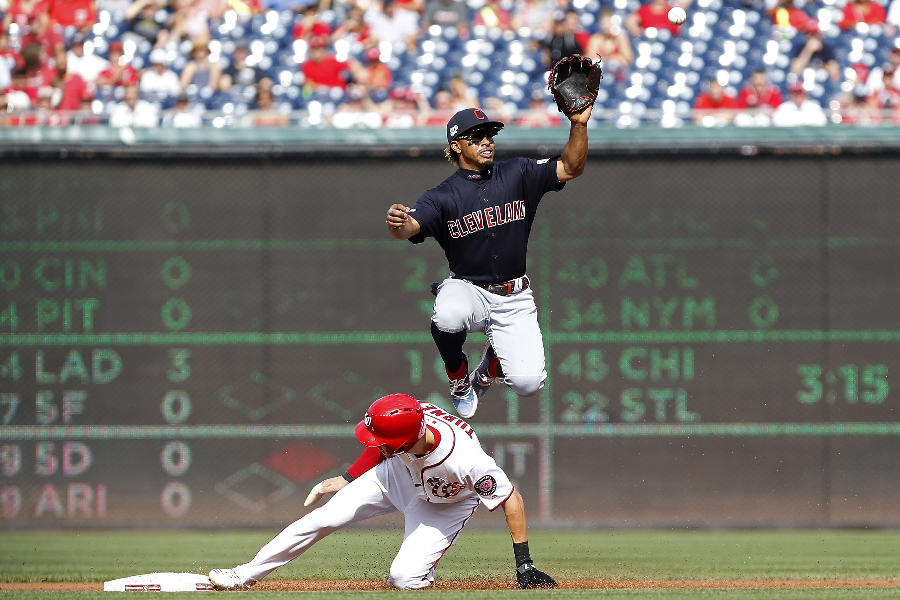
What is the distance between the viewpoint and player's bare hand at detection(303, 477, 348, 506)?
21.4 feet

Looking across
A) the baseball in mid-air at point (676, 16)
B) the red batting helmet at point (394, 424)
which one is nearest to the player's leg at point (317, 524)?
the red batting helmet at point (394, 424)

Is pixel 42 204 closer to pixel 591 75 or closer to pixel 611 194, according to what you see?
pixel 611 194

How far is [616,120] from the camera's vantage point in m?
11.7

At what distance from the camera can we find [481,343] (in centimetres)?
1046

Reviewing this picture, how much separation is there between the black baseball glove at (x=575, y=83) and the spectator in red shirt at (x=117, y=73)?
23.4ft

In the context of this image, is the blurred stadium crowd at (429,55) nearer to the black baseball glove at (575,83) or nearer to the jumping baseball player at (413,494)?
the black baseball glove at (575,83)

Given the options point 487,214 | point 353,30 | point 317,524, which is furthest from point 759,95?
point 317,524

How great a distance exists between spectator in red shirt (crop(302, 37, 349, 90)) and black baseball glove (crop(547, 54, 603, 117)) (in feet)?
21.3

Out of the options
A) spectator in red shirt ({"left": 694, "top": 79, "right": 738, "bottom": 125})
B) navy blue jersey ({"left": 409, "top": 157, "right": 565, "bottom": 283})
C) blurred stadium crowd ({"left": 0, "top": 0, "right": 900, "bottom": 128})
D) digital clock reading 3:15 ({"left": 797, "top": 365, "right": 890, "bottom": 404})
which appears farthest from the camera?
blurred stadium crowd ({"left": 0, "top": 0, "right": 900, "bottom": 128})

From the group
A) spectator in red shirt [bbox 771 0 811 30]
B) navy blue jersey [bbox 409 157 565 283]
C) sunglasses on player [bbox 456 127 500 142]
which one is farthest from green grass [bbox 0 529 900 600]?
spectator in red shirt [bbox 771 0 811 30]

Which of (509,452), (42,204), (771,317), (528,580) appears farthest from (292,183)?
(528,580)

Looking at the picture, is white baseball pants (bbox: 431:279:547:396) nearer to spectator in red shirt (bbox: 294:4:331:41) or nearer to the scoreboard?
the scoreboard

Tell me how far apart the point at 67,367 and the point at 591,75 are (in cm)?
611

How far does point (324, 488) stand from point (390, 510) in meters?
0.59
